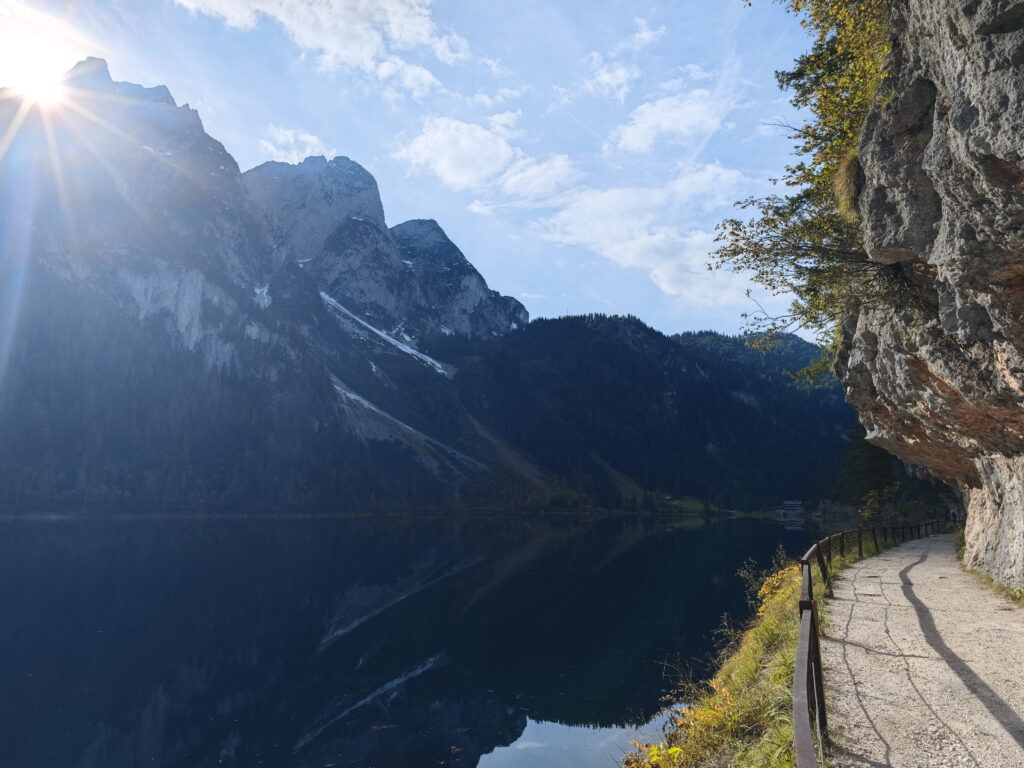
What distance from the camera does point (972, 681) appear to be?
404 inches

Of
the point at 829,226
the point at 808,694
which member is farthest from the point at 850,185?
the point at 808,694

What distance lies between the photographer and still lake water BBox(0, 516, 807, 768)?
2114 cm

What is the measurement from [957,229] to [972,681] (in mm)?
7650

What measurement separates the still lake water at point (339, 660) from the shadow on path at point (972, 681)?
27.9ft

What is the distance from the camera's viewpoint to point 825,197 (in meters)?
19.0

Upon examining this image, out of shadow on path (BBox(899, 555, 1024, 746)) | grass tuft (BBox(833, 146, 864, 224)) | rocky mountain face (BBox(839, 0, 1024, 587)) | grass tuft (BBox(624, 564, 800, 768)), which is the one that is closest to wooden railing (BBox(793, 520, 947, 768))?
grass tuft (BBox(624, 564, 800, 768))

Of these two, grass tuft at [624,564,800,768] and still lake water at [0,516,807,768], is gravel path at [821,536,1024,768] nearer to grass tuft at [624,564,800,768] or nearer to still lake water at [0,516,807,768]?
grass tuft at [624,564,800,768]

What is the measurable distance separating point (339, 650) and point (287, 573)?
91.3ft

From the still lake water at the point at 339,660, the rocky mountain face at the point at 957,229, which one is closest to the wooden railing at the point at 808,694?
the rocky mountain face at the point at 957,229

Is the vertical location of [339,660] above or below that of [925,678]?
below

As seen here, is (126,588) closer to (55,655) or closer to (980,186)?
(55,655)

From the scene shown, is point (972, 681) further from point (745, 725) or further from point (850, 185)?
point (850, 185)

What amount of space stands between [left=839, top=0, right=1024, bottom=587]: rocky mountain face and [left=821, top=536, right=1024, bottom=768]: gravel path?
445 centimetres

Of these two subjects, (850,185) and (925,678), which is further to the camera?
(850,185)
